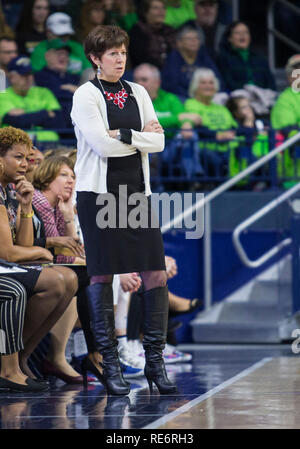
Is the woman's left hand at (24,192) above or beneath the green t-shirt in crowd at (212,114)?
beneath

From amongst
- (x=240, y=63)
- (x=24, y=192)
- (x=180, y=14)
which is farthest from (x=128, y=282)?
(x=180, y=14)

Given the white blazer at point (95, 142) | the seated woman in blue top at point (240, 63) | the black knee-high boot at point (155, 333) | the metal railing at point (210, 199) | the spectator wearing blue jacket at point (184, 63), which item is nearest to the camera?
the white blazer at point (95, 142)

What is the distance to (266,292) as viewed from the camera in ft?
29.8

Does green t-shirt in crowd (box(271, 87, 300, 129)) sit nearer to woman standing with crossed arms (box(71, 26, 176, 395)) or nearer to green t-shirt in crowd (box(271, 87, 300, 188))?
green t-shirt in crowd (box(271, 87, 300, 188))

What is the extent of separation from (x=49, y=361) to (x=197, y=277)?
3.51 metres

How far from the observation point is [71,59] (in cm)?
1062

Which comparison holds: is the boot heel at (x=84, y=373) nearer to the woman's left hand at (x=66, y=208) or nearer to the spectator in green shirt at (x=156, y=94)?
the woman's left hand at (x=66, y=208)

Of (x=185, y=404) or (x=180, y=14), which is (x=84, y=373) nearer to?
(x=185, y=404)

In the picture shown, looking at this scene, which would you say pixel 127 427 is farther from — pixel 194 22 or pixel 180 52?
pixel 194 22

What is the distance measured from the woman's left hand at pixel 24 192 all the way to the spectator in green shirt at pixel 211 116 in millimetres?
4407

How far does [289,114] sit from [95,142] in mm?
5411

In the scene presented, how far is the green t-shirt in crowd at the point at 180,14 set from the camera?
11664mm

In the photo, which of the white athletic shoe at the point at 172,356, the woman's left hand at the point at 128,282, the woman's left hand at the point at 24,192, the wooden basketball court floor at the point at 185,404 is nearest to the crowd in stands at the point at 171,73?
the white athletic shoe at the point at 172,356

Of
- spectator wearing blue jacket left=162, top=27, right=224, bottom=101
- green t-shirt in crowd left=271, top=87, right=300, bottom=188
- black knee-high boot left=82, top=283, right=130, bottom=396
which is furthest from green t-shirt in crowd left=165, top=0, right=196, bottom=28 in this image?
black knee-high boot left=82, top=283, right=130, bottom=396
